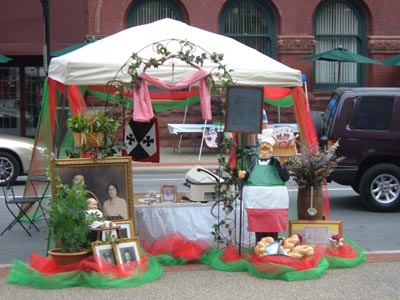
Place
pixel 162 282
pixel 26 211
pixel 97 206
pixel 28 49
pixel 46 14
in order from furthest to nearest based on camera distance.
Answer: pixel 28 49 < pixel 46 14 < pixel 26 211 < pixel 97 206 < pixel 162 282

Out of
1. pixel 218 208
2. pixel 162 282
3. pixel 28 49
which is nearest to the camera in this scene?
pixel 162 282

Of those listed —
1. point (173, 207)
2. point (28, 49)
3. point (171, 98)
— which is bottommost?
point (173, 207)

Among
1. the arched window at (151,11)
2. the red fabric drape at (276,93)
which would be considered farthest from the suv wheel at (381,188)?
the arched window at (151,11)

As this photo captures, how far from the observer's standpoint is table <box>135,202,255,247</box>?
869 cm

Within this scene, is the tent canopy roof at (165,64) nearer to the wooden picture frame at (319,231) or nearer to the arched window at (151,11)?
the wooden picture frame at (319,231)

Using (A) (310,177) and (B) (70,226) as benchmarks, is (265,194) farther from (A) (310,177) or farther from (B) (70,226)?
(B) (70,226)

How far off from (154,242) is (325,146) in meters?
4.45

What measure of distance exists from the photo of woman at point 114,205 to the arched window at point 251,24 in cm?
1576

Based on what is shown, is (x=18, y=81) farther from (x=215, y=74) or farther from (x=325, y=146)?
(x=215, y=74)

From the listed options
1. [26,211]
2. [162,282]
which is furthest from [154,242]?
[26,211]

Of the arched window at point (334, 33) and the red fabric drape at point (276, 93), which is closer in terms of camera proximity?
the red fabric drape at point (276, 93)

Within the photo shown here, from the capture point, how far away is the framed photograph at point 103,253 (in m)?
7.34

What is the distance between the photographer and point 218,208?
8.65 metres

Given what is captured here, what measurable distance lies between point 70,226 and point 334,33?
18221 mm
